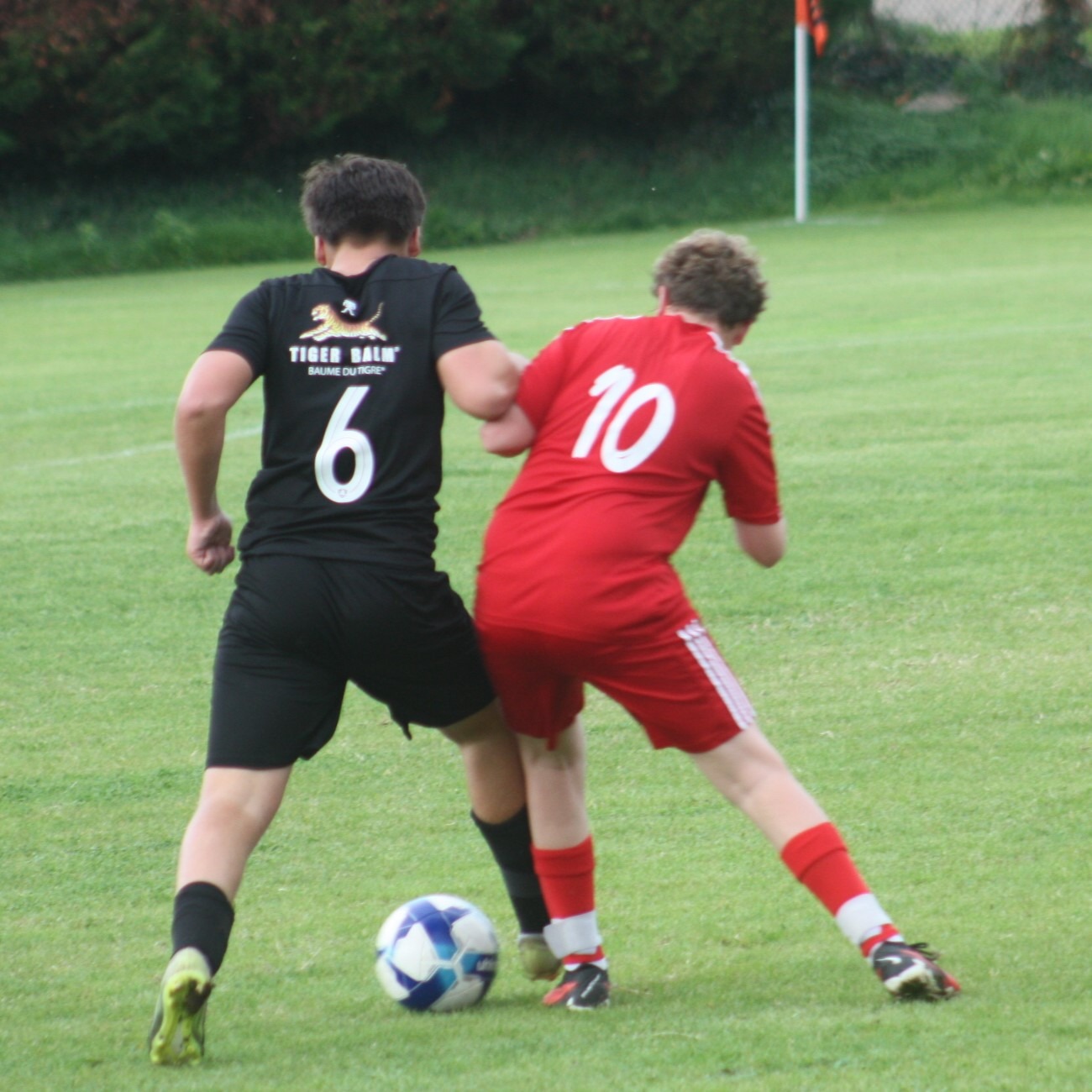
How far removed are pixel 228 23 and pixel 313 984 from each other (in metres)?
28.6

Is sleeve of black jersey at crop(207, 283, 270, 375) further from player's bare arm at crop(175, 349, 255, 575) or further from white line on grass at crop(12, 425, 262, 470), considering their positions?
white line on grass at crop(12, 425, 262, 470)

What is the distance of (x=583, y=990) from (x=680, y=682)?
70 centimetres

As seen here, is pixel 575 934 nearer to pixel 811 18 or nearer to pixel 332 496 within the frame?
pixel 332 496

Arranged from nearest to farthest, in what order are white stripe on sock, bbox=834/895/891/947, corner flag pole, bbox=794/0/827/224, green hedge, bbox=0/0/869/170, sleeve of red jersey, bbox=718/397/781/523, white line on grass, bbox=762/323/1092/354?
white stripe on sock, bbox=834/895/891/947 < sleeve of red jersey, bbox=718/397/781/523 < white line on grass, bbox=762/323/1092/354 < green hedge, bbox=0/0/869/170 < corner flag pole, bbox=794/0/827/224

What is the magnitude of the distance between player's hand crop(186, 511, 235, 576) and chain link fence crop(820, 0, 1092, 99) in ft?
118

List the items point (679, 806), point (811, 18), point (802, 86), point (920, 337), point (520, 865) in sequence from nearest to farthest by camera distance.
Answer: point (520, 865)
point (679, 806)
point (920, 337)
point (802, 86)
point (811, 18)

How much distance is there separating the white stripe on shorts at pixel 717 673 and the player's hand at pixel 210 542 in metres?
0.99

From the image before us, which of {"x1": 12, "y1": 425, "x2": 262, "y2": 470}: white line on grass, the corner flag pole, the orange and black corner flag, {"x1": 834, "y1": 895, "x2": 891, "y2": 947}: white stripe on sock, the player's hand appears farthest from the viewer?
the orange and black corner flag

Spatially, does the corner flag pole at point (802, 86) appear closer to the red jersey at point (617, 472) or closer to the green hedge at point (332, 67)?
the green hedge at point (332, 67)

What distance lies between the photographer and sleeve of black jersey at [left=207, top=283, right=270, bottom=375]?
12.1 feet

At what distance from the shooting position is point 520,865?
414cm

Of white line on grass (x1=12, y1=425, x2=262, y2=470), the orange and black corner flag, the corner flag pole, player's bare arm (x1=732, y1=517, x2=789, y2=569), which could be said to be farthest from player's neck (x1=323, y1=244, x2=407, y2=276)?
the orange and black corner flag

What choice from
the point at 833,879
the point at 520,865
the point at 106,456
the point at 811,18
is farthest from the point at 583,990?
the point at 811,18

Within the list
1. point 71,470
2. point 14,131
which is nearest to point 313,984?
point 71,470
